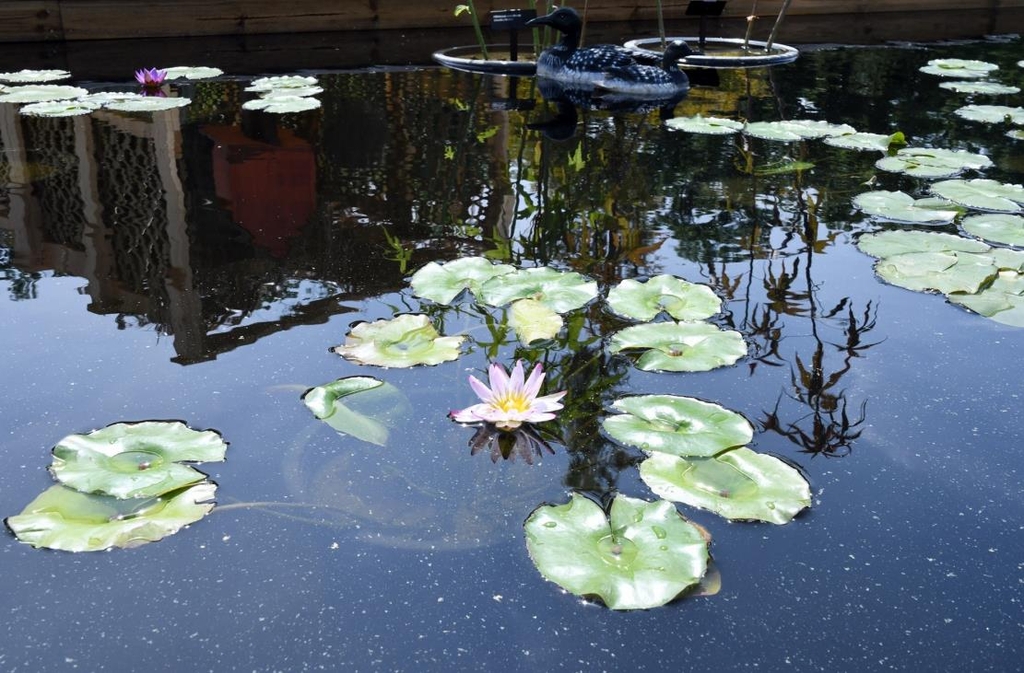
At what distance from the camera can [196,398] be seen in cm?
158

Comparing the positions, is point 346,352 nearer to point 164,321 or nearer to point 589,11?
point 164,321

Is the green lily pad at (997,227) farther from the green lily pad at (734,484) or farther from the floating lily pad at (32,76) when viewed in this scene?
the floating lily pad at (32,76)

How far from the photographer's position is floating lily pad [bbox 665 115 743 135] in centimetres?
347

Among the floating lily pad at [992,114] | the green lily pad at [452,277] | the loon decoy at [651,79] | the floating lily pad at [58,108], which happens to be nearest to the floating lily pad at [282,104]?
the floating lily pad at [58,108]

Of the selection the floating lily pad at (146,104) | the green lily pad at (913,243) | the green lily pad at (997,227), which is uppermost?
the floating lily pad at (146,104)

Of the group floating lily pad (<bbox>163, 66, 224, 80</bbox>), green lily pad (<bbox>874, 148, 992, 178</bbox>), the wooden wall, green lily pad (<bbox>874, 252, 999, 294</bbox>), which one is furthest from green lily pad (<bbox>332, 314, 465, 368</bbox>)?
the wooden wall

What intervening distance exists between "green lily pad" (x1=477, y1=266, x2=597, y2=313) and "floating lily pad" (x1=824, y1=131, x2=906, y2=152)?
1.76m

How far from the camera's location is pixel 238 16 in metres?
5.87

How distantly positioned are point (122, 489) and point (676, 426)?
2.78 ft

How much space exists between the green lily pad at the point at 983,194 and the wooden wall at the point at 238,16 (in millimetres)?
4182

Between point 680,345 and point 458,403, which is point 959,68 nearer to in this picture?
point 680,345

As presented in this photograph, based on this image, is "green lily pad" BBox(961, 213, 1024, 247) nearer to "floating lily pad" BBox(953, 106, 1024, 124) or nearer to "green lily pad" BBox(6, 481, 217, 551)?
"floating lily pad" BBox(953, 106, 1024, 124)

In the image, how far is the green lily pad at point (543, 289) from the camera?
6.28ft

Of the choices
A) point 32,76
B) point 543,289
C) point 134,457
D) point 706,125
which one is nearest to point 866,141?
point 706,125
